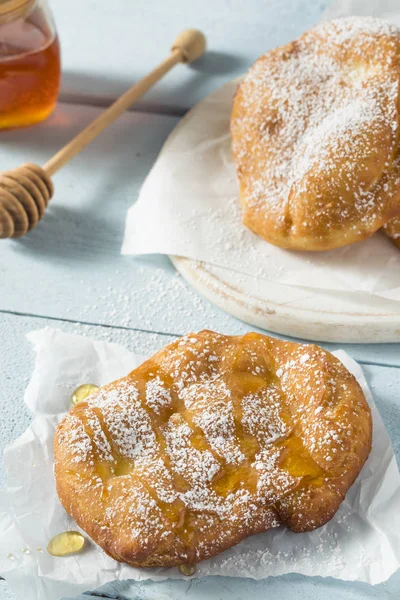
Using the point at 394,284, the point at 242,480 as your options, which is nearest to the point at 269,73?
the point at 394,284

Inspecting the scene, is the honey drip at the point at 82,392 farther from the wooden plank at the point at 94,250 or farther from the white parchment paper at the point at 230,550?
the wooden plank at the point at 94,250

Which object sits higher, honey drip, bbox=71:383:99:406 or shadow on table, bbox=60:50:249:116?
shadow on table, bbox=60:50:249:116

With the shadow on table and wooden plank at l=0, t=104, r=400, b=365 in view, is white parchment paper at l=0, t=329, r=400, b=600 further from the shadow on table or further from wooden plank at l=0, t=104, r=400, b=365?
the shadow on table

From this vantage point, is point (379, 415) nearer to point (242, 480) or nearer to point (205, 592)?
point (242, 480)

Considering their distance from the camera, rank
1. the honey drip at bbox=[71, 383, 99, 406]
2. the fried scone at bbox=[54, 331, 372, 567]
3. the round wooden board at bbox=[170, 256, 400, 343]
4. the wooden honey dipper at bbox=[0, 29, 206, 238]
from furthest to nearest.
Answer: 1. the wooden honey dipper at bbox=[0, 29, 206, 238]
2. the round wooden board at bbox=[170, 256, 400, 343]
3. the honey drip at bbox=[71, 383, 99, 406]
4. the fried scone at bbox=[54, 331, 372, 567]

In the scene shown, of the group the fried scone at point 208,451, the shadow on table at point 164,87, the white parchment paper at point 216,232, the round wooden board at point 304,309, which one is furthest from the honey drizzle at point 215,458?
the shadow on table at point 164,87

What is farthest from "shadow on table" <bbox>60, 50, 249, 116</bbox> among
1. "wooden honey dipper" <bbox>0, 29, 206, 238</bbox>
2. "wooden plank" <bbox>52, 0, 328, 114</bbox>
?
"wooden honey dipper" <bbox>0, 29, 206, 238</bbox>
